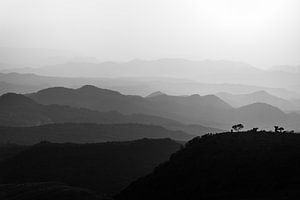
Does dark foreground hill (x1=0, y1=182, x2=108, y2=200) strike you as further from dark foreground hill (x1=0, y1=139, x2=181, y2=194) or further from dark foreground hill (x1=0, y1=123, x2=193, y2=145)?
dark foreground hill (x1=0, y1=123, x2=193, y2=145)

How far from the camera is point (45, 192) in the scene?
68.2m

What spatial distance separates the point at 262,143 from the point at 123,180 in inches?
1349

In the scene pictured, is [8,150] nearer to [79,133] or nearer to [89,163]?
[89,163]

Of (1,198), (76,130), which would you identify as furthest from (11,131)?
(1,198)

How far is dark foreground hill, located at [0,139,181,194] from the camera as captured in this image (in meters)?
94.4

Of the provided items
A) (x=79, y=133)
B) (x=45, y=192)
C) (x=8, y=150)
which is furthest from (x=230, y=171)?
(x=79, y=133)

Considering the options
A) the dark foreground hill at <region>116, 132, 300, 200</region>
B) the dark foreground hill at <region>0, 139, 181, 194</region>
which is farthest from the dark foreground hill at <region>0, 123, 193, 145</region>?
the dark foreground hill at <region>116, 132, 300, 200</region>

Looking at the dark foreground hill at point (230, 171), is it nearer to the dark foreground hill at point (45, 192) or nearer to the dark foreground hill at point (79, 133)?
the dark foreground hill at point (45, 192)

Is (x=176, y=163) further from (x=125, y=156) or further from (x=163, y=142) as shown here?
(x=163, y=142)

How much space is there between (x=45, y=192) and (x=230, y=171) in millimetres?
27091

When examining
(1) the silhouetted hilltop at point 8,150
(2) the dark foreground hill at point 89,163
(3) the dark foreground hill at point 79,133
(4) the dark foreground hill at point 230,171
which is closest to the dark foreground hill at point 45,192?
(4) the dark foreground hill at point 230,171

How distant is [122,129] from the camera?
18025 centimetres

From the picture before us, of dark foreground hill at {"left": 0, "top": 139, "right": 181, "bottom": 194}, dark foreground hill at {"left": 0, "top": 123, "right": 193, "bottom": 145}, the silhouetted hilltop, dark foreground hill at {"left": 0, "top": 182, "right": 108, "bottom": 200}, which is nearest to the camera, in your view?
dark foreground hill at {"left": 0, "top": 182, "right": 108, "bottom": 200}

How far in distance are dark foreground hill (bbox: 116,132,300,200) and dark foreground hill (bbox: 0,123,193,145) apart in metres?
95.4
